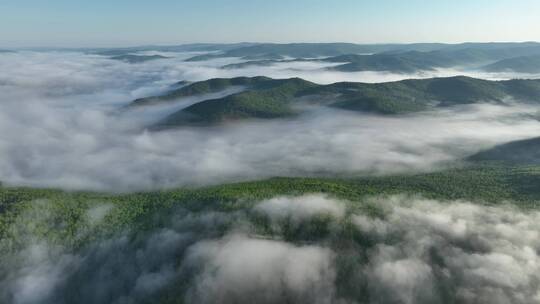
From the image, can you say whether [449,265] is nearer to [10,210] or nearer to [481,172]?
[481,172]

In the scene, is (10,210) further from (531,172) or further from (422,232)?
(531,172)

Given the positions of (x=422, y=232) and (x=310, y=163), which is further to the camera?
(x=310, y=163)

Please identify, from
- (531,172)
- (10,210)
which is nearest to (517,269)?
(531,172)

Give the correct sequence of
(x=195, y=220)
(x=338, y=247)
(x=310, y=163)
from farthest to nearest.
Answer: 1. (x=310, y=163)
2. (x=195, y=220)
3. (x=338, y=247)

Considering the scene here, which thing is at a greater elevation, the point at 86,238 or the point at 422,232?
the point at 422,232

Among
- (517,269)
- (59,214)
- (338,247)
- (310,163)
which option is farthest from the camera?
(310,163)

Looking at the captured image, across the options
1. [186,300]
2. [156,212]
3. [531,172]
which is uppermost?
[531,172]
